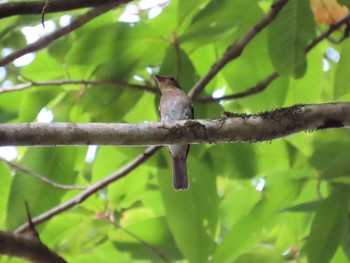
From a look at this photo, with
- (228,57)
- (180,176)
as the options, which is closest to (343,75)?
(228,57)

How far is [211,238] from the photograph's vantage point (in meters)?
3.21

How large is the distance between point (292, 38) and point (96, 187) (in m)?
1.23

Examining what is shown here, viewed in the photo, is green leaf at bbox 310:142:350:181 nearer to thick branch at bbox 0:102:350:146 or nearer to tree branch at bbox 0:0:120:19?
thick branch at bbox 0:102:350:146

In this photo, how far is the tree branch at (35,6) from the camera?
274 centimetres

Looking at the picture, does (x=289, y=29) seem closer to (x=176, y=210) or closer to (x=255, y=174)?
(x=255, y=174)

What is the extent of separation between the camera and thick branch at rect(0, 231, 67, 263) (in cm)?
286

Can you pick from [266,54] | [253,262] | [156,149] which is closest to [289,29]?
[266,54]

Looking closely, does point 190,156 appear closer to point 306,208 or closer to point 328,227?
point 306,208

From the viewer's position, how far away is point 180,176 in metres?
3.29

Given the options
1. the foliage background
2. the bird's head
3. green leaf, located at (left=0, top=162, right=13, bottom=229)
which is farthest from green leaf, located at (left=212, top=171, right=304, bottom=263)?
green leaf, located at (left=0, top=162, right=13, bottom=229)

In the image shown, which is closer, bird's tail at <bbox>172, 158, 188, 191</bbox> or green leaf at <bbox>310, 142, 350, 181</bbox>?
green leaf at <bbox>310, 142, 350, 181</bbox>

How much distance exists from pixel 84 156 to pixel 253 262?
1055mm

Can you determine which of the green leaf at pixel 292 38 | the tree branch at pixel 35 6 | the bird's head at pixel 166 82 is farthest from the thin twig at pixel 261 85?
the tree branch at pixel 35 6

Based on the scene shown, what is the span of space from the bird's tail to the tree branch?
91 cm
